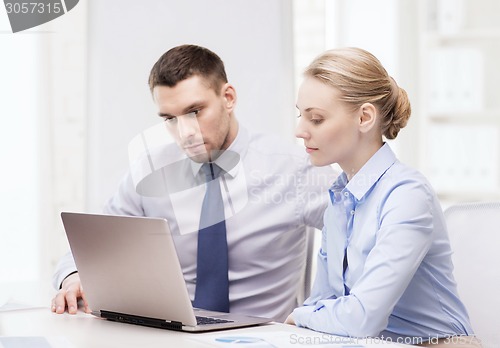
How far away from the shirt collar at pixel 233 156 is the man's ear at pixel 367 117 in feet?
1.79

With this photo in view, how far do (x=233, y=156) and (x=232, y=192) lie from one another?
101 mm

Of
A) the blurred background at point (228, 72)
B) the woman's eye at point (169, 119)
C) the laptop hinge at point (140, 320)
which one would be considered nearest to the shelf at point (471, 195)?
the blurred background at point (228, 72)

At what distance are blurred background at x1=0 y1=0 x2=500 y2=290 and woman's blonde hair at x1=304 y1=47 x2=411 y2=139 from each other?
1.06m

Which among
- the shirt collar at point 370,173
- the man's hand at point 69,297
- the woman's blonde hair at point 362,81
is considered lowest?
the man's hand at point 69,297

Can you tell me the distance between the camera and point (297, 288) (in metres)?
2.08

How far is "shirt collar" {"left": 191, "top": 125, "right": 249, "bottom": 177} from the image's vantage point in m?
2.03

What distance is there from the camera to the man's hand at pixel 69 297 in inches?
66.0

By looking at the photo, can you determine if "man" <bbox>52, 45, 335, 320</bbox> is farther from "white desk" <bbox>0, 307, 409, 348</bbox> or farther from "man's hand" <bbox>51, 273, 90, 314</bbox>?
"white desk" <bbox>0, 307, 409, 348</bbox>

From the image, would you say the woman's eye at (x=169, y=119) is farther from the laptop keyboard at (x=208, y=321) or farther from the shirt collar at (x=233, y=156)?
the laptop keyboard at (x=208, y=321)

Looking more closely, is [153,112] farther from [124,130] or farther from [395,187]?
[395,187]

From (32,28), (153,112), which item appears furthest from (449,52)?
(32,28)

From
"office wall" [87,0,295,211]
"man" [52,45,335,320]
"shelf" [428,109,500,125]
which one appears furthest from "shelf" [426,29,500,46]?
"man" [52,45,335,320]

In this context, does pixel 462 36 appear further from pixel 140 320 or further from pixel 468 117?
pixel 140 320

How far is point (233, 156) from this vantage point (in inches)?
81.2
